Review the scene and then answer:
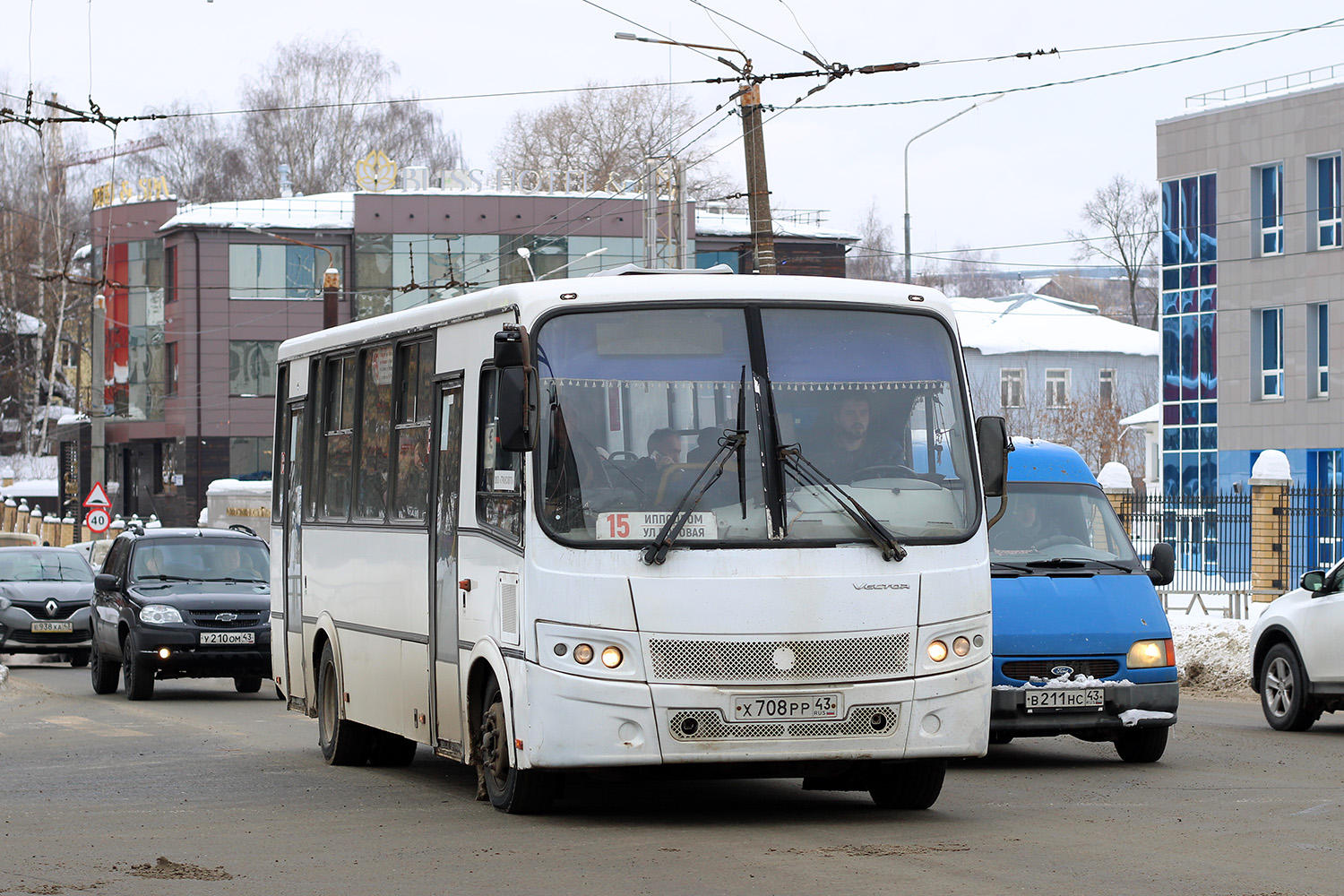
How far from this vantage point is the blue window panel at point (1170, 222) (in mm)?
53000

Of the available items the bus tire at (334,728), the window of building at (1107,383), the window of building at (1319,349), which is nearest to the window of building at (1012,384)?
the window of building at (1107,383)

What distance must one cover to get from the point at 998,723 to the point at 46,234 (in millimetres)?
86942

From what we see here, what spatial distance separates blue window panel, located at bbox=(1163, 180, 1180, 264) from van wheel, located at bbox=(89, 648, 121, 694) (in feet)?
119

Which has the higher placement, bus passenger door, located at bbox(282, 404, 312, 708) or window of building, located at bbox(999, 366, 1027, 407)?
window of building, located at bbox(999, 366, 1027, 407)

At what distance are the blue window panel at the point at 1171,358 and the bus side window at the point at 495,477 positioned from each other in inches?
1785

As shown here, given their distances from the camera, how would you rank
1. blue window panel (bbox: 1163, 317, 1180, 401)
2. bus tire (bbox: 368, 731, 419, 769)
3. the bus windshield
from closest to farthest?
1. the bus windshield
2. bus tire (bbox: 368, 731, 419, 769)
3. blue window panel (bbox: 1163, 317, 1180, 401)

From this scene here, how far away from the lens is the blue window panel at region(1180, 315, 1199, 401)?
53656mm

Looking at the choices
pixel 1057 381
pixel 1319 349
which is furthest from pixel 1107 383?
pixel 1319 349

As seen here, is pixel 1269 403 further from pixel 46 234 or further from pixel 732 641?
pixel 46 234

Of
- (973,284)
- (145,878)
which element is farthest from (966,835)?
(973,284)

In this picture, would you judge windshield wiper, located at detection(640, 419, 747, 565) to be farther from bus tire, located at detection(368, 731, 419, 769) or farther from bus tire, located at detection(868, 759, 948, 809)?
bus tire, located at detection(368, 731, 419, 769)

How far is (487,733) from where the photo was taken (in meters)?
10.6

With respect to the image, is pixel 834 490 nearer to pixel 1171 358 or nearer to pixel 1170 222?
pixel 1170 222

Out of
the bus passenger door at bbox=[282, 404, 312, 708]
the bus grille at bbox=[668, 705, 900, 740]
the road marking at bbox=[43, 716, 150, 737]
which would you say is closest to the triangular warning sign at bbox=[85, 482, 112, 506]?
the road marking at bbox=[43, 716, 150, 737]
